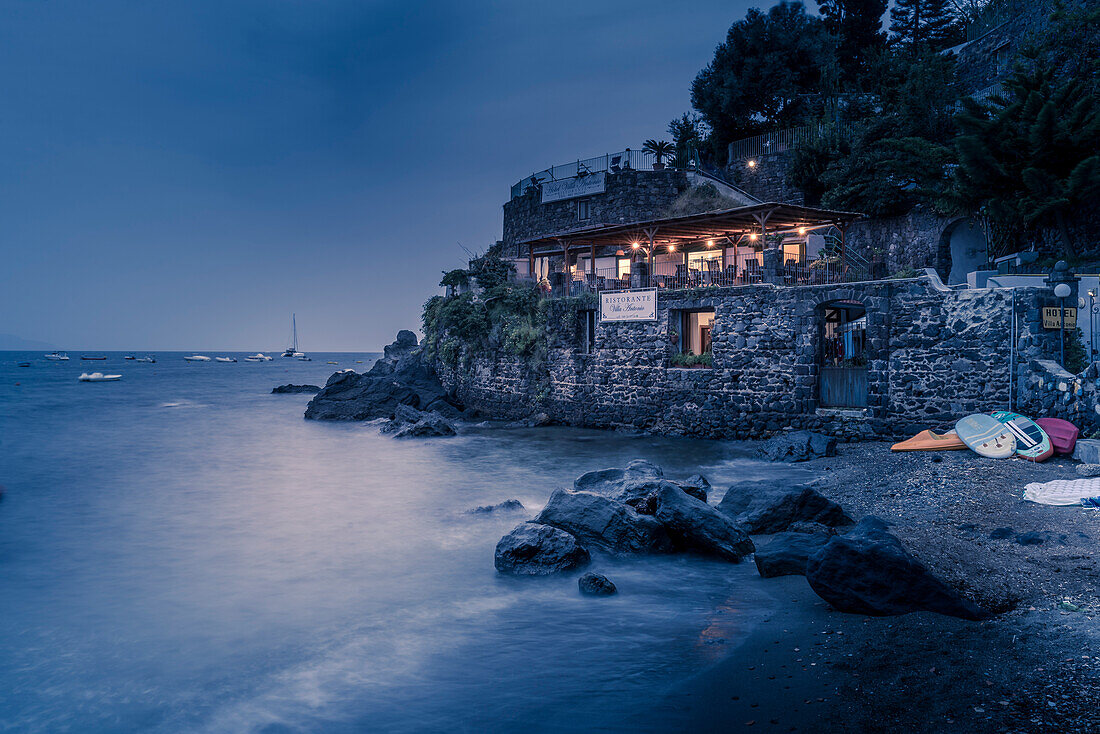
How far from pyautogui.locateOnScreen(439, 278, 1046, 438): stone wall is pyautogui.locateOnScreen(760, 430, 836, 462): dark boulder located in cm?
119

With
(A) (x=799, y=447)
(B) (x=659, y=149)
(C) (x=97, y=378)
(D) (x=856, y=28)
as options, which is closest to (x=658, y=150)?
(B) (x=659, y=149)

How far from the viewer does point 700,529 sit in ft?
26.9

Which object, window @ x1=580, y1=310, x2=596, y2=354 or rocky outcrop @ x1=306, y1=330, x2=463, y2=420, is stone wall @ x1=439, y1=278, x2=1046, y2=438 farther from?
rocky outcrop @ x1=306, y1=330, x2=463, y2=420

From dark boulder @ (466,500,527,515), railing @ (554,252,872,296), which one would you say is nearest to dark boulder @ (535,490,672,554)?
dark boulder @ (466,500,527,515)

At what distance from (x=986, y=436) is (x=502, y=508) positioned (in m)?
9.13

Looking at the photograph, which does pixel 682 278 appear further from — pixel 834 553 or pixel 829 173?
pixel 834 553

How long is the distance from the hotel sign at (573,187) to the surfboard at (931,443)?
21.2 metres

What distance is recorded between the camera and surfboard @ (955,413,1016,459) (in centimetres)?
1121

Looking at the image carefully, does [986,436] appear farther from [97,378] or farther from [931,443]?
[97,378]

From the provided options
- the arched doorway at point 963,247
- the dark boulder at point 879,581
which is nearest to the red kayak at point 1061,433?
the dark boulder at point 879,581

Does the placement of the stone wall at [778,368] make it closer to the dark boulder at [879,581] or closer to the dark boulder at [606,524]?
the dark boulder at [606,524]

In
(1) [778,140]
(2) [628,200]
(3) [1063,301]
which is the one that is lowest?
(3) [1063,301]

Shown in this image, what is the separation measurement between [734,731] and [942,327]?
1280 centimetres

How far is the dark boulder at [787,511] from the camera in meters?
8.69
